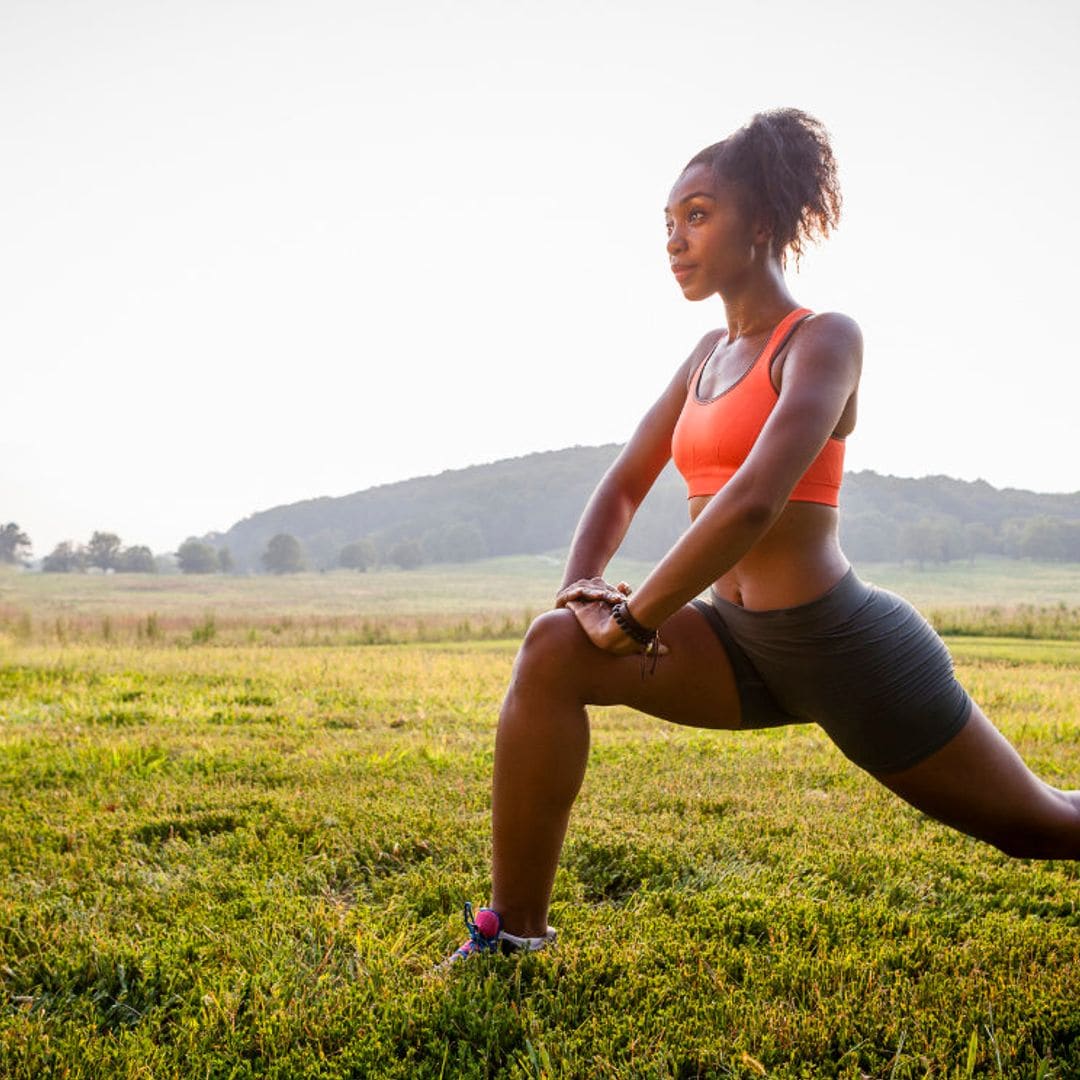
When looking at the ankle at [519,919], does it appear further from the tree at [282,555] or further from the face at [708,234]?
the tree at [282,555]

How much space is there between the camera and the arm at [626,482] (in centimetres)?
324

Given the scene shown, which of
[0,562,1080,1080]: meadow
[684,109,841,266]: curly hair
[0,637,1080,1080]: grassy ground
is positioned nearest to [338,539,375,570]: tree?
[0,562,1080,1080]: meadow

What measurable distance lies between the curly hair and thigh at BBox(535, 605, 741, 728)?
1.18 m

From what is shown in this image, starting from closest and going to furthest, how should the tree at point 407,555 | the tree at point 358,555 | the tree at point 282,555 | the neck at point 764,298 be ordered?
the neck at point 764,298 → the tree at point 282,555 → the tree at point 407,555 → the tree at point 358,555

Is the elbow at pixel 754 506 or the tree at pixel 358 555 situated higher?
the tree at pixel 358 555

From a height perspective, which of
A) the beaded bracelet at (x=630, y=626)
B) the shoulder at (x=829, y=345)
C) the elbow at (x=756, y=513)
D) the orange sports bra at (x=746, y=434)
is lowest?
the beaded bracelet at (x=630, y=626)

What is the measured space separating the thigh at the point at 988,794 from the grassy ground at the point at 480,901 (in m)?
0.47

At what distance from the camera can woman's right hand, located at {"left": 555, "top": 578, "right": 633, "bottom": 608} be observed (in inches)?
109

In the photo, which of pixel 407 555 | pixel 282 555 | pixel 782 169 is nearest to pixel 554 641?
pixel 782 169

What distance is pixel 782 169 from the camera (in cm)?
277

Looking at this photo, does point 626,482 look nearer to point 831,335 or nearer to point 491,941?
point 831,335

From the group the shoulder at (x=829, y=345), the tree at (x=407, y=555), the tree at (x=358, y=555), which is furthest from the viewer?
the tree at (x=358, y=555)

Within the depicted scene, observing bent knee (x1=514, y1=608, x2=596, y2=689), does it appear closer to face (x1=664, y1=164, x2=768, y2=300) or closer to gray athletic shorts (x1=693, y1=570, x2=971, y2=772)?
gray athletic shorts (x1=693, y1=570, x2=971, y2=772)

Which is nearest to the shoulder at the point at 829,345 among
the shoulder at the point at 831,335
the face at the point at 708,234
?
the shoulder at the point at 831,335
